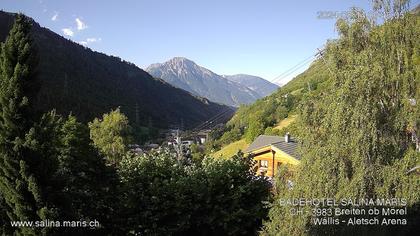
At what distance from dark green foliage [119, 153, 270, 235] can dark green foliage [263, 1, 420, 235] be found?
147 inches

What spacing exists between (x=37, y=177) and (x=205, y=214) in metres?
7.87

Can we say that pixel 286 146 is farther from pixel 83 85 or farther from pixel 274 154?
pixel 83 85

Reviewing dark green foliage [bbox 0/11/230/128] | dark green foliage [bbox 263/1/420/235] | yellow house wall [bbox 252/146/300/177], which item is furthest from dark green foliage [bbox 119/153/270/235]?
dark green foliage [bbox 0/11/230/128]

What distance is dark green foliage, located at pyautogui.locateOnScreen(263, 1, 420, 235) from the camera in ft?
42.2

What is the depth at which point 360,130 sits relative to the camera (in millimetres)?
12852

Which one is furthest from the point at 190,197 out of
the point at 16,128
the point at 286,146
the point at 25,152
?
the point at 286,146

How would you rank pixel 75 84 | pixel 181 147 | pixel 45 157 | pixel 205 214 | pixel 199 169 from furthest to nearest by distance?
pixel 75 84, pixel 181 147, pixel 199 169, pixel 205 214, pixel 45 157

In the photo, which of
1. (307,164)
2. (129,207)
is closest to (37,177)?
(129,207)

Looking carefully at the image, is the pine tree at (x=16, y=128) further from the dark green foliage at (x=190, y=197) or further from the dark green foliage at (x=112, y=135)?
the dark green foliage at (x=112, y=135)

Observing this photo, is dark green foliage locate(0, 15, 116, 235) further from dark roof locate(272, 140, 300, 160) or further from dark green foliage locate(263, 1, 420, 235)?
dark roof locate(272, 140, 300, 160)

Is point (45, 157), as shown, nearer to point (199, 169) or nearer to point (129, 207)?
point (129, 207)

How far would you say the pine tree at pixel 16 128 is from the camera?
43.4 feet

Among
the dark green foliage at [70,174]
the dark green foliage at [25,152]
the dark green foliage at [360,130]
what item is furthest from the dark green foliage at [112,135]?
the dark green foliage at [360,130]

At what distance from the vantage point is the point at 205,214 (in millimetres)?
18359
